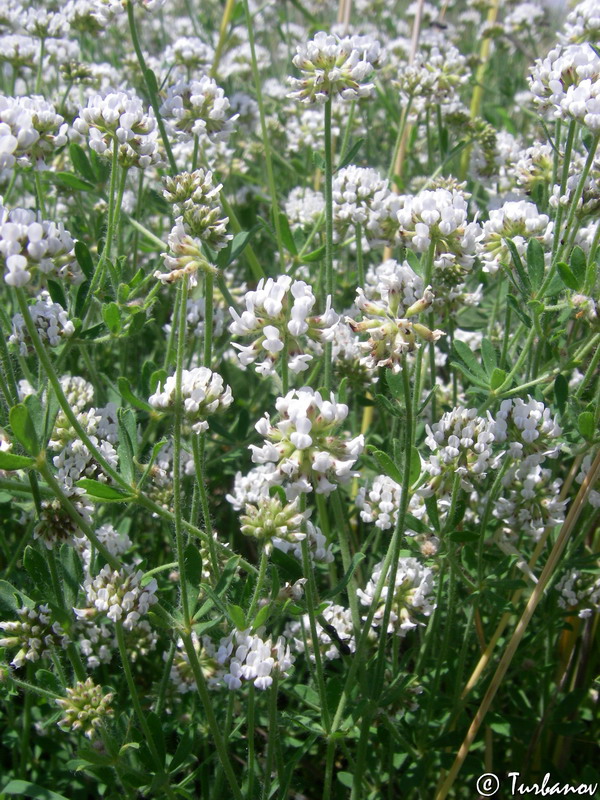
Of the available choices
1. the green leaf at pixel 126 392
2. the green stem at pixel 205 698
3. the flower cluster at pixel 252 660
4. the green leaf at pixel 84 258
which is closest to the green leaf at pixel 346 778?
the green stem at pixel 205 698

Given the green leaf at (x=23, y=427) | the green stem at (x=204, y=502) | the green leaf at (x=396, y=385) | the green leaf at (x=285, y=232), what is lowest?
the green stem at (x=204, y=502)

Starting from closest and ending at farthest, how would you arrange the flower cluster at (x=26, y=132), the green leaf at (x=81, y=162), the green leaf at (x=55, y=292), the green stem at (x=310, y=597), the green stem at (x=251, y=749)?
→ the flower cluster at (x=26, y=132) < the green stem at (x=310, y=597) < the green stem at (x=251, y=749) < the green leaf at (x=55, y=292) < the green leaf at (x=81, y=162)

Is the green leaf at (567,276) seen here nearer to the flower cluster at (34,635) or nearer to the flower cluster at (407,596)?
the flower cluster at (407,596)

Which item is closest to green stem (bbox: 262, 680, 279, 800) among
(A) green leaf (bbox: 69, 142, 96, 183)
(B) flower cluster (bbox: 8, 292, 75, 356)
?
(B) flower cluster (bbox: 8, 292, 75, 356)

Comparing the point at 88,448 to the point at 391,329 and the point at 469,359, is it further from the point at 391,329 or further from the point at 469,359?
the point at 469,359

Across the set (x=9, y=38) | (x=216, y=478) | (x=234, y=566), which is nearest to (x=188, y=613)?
(x=234, y=566)

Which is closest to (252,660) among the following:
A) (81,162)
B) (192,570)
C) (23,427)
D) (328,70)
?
(192,570)

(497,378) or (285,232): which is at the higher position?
(285,232)
